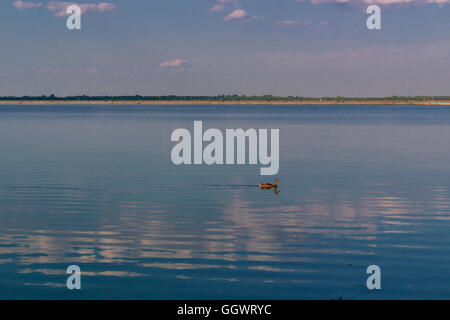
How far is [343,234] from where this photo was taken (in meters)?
18.2

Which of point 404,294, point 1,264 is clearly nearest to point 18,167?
point 1,264

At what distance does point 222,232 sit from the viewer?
18469 mm

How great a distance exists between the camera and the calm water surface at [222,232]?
1353 centimetres

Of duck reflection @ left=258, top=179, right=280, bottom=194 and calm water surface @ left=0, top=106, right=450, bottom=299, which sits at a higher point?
duck reflection @ left=258, top=179, right=280, bottom=194

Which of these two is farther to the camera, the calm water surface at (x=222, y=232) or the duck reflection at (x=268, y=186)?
the duck reflection at (x=268, y=186)

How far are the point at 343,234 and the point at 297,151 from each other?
2954cm

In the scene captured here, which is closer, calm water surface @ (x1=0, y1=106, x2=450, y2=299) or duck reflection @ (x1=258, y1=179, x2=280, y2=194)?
calm water surface @ (x1=0, y1=106, x2=450, y2=299)

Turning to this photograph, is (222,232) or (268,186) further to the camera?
(268,186)

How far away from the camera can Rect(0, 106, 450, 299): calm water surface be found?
13531 millimetres

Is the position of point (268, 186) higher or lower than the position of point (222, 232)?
higher
